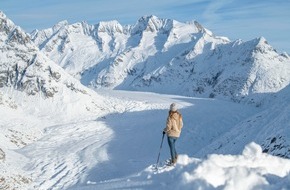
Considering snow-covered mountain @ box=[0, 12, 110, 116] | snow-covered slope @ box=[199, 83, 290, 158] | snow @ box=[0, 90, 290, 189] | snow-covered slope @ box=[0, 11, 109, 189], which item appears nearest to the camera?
snow @ box=[0, 90, 290, 189]

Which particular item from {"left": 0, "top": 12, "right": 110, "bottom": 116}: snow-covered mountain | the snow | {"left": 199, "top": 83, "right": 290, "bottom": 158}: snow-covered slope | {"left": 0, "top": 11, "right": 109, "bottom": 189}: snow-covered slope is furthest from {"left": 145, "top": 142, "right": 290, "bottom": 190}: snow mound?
{"left": 0, "top": 12, "right": 110, "bottom": 116}: snow-covered mountain

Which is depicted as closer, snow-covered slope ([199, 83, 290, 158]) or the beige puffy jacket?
the beige puffy jacket

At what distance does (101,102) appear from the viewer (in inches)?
3179

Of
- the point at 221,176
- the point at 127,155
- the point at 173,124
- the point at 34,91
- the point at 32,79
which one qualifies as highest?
the point at 32,79

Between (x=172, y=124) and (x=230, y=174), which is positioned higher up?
(x=172, y=124)

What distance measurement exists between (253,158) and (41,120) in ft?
179

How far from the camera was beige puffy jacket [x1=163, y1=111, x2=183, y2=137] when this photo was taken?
55.6 feet

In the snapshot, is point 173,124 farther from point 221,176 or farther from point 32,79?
point 32,79

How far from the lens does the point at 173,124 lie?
17016 mm

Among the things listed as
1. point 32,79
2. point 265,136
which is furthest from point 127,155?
point 32,79

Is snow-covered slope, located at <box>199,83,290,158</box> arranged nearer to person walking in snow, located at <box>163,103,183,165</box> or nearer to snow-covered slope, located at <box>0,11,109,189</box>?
person walking in snow, located at <box>163,103,183,165</box>

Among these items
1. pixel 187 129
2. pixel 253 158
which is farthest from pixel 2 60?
pixel 253 158

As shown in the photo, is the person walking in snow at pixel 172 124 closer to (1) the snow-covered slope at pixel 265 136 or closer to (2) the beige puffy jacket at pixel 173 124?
(2) the beige puffy jacket at pixel 173 124

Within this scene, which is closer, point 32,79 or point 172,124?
point 172,124
